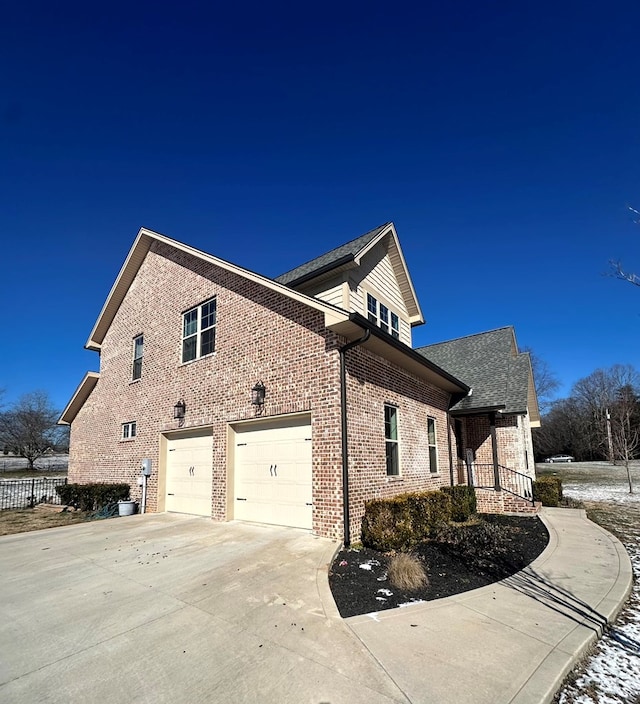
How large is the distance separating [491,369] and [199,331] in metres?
10.8

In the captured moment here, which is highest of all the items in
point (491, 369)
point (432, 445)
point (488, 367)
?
point (488, 367)

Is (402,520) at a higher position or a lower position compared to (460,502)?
higher

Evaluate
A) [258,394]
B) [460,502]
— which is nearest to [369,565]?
[258,394]

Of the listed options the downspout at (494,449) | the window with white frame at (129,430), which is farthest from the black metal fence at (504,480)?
the window with white frame at (129,430)

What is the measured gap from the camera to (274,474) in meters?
8.87

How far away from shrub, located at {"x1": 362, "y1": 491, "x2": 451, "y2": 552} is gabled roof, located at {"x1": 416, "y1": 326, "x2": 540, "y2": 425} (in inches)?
223

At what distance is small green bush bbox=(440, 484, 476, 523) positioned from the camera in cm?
1080

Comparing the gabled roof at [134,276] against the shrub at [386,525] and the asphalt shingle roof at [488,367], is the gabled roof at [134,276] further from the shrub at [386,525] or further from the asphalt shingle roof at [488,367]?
the asphalt shingle roof at [488,367]

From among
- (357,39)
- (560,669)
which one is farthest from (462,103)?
(560,669)

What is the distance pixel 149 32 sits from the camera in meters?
9.54

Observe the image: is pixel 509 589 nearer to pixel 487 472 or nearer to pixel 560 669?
pixel 560 669

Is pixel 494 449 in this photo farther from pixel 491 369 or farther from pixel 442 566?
pixel 442 566

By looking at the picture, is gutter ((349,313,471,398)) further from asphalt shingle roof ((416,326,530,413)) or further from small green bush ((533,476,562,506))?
small green bush ((533,476,562,506))

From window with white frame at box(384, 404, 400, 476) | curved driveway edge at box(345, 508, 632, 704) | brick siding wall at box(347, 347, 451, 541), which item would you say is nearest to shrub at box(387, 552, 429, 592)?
curved driveway edge at box(345, 508, 632, 704)
